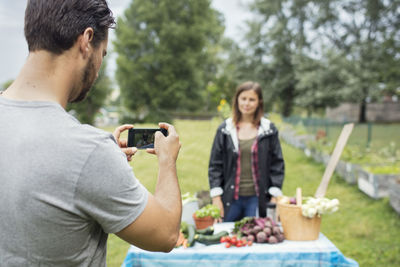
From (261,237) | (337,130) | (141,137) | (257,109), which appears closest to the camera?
(141,137)

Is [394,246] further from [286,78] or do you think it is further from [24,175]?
[286,78]

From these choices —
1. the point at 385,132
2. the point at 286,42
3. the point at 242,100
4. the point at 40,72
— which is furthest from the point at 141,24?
the point at 40,72

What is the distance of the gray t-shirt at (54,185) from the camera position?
0.80 metres

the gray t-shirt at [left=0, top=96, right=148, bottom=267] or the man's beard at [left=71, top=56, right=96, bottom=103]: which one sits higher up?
the man's beard at [left=71, top=56, right=96, bottom=103]

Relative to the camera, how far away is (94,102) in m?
18.2

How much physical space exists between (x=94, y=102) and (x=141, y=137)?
58.5 feet

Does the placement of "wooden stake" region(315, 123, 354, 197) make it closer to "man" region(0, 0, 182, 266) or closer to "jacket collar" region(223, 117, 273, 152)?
"jacket collar" region(223, 117, 273, 152)

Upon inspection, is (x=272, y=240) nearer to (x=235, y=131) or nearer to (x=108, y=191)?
(x=235, y=131)

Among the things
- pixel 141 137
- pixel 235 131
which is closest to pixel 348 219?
pixel 235 131

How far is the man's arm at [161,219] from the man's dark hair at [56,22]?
1.48ft

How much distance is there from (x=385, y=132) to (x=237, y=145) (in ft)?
24.9

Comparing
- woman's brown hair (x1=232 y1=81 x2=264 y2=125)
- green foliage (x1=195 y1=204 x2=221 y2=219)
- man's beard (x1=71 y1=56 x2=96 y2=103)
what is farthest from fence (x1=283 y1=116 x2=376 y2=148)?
man's beard (x1=71 y1=56 x2=96 y2=103)

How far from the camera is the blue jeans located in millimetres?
3146

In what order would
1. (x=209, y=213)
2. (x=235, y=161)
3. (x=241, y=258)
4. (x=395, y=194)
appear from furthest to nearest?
(x=395, y=194) < (x=235, y=161) < (x=209, y=213) < (x=241, y=258)
